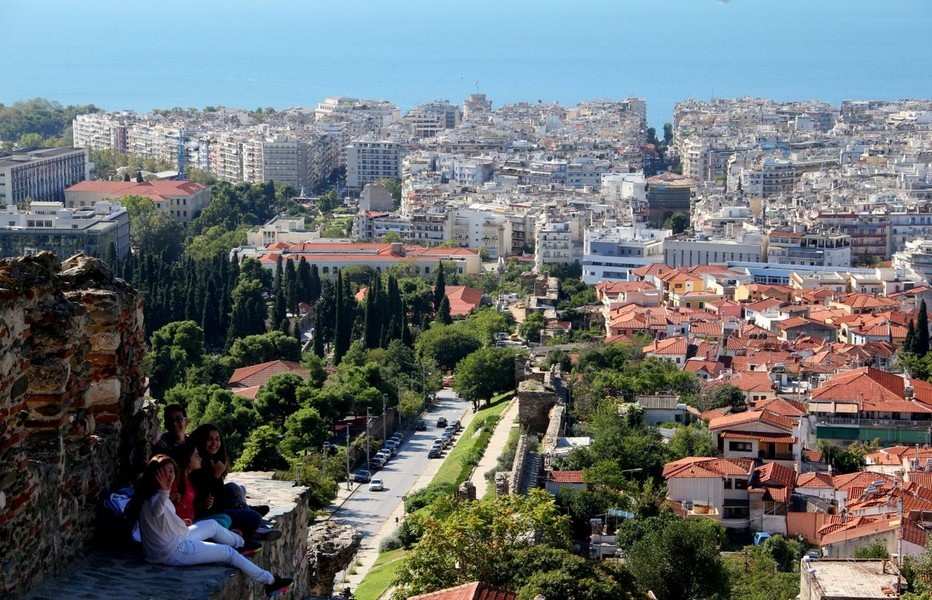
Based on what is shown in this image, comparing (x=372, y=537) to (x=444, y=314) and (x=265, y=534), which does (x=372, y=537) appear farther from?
(x=444, y=314)

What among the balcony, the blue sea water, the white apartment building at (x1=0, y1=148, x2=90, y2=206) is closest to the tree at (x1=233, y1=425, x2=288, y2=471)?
the balcony

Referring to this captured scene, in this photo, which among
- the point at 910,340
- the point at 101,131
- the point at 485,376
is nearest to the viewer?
the point at 485,376

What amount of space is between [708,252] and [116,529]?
4386 centimetres

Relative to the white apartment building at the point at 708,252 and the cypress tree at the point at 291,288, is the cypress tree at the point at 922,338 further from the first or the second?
the white apartment building at the point at 708,252

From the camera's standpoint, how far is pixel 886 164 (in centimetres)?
7269

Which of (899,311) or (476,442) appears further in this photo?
(899,311)

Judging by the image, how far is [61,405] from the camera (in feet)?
16.2

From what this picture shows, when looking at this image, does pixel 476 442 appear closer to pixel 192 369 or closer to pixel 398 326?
pixel 192 369

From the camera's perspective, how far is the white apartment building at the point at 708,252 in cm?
4812

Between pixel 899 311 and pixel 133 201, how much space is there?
28431 millimetres

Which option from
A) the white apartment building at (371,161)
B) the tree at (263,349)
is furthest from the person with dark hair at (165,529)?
the white apartment building at (371,161)

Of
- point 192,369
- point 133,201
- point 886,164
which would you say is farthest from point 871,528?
point 886,164

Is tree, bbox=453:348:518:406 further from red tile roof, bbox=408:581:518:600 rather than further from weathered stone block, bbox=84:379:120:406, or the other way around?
weathered stone block, bbox=84:379:120:406

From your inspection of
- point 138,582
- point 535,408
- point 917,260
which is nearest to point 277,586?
point 138,582
